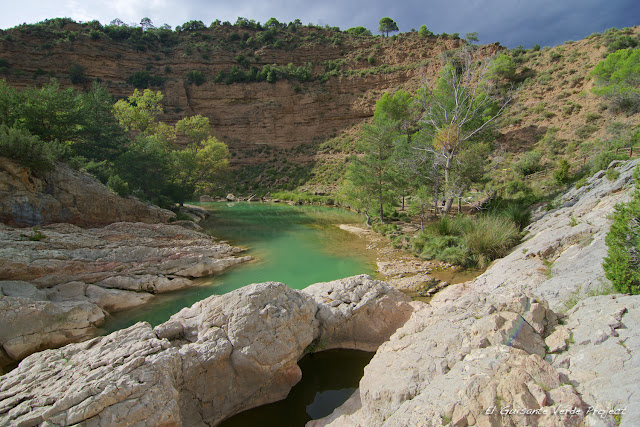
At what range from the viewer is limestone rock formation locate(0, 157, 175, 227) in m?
10.7

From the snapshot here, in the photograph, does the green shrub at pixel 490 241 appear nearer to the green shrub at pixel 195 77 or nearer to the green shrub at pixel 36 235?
the green shrub at pixel 36 235

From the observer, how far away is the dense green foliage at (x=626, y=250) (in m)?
3.94

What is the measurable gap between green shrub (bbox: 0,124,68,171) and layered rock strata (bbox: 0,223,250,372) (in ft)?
8.76

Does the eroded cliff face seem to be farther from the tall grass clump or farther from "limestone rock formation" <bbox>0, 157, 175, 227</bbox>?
the tall grass clump

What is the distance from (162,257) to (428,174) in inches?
546

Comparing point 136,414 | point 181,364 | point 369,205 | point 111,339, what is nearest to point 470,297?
point 181,364

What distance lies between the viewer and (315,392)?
554 cm

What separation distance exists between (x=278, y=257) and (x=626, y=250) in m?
11.3

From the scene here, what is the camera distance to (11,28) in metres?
42.9

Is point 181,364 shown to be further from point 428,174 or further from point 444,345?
point 428,174

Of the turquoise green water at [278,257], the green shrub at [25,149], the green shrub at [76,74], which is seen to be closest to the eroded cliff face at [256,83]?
the green shrub at [76,74]

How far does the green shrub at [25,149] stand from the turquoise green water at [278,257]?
7850mm

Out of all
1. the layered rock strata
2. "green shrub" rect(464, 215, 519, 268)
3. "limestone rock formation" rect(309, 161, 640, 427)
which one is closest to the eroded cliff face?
the layered rock strata

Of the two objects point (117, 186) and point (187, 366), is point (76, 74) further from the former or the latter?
point (187, 366)
